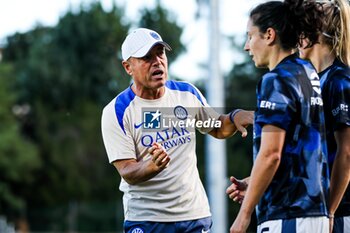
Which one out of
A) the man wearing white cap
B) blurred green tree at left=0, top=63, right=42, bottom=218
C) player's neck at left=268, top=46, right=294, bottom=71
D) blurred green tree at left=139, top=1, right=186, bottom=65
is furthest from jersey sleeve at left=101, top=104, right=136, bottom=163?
blurred green tree at left=0, top=63, right=42, bottom=218

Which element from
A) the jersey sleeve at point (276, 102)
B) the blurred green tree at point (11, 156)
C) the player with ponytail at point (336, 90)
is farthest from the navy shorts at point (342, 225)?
the blurred green tree at point (11, 156)

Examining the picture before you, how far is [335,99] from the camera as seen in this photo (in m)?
5.03

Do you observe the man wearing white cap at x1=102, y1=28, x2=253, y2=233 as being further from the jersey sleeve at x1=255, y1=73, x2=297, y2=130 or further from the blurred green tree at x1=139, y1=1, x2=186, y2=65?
the blurred green tree at x1=139, y1=1, x2=186, y2=65

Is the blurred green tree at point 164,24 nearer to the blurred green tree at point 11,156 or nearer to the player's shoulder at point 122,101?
the blurred green tree at point 11,156

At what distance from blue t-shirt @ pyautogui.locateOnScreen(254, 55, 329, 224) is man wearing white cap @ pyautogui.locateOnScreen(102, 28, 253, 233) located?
1.37 m

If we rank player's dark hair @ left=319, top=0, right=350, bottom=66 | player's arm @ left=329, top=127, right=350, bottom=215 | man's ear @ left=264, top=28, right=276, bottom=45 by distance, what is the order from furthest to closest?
1. player's dark hair @ left=319, top=0, right=350, bottom=66
2. player's arm @ left=329, top=127, right=350, bottom=215
3. man's ear @ left=264, top=28, right=276, bottom=45

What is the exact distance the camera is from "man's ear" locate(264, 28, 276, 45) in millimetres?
4465

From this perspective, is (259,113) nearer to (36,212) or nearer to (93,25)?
(93,25)

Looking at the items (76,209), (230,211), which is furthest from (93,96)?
(230,211)

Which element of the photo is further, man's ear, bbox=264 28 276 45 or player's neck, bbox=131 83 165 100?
player's neck, bbox=131 83 165 100

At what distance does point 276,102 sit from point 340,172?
2.83 feet

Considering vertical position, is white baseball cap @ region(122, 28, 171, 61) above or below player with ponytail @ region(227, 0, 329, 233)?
above

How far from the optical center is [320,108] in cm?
446

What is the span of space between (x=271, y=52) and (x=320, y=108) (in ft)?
1.31
